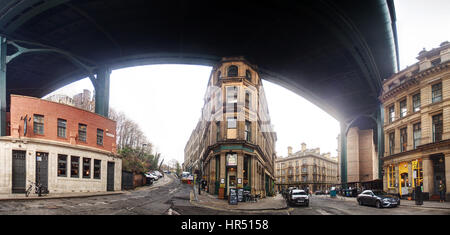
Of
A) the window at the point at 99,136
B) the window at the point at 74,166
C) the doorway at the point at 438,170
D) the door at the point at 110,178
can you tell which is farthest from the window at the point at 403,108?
the window at the point at 74,166

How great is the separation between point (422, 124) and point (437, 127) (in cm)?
188

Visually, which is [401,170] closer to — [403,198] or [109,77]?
[403,198]

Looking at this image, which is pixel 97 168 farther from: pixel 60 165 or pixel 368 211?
pixel 368 211

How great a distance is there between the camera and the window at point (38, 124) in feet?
87.0

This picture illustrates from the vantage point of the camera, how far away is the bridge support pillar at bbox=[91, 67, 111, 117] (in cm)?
3719

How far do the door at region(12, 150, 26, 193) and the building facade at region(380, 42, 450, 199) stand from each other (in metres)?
36.2

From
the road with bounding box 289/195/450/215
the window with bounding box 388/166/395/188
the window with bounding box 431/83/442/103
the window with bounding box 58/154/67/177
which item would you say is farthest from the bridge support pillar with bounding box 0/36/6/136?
the window with bounding box 388/166/395/188

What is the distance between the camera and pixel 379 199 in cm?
2106

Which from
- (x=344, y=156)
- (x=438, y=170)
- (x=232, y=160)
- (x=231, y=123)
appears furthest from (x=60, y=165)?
(x=344, y=156)

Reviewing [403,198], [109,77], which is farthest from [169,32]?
[403,198]

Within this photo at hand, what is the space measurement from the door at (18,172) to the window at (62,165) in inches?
132

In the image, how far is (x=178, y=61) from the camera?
36594 mm

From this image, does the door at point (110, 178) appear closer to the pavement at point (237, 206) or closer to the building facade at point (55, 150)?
the building facade at point (55, 150)

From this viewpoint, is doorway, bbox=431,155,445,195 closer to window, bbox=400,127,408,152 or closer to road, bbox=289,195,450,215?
window, bbox=400,127,408,152
